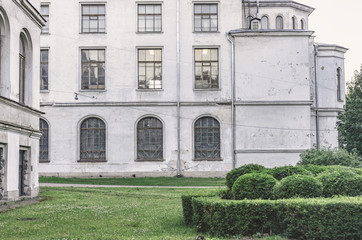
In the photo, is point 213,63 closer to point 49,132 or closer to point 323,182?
point 49,132

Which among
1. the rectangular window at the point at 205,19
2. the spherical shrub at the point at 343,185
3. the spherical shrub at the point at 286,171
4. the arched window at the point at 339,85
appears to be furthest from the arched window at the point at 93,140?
the spherical shrub at the point at 343,185

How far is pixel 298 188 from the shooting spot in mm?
10969

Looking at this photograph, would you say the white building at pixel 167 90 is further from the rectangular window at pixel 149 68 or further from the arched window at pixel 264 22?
the arched window at pixel 264 22

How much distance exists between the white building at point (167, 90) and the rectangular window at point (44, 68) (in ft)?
0.23

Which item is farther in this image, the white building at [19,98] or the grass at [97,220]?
the white building at [19,98]

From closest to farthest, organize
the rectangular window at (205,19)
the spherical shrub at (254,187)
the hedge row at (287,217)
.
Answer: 1. the hedge row at (287,217)
2. the spherical shrub at (254,187)
3. the rectangular window at (205,19)

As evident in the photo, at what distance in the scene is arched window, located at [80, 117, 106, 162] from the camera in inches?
1361

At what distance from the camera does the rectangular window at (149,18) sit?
3550 cm

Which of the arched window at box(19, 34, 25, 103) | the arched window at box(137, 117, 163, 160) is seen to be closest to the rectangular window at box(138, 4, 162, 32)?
the arched window at box(137, 117, 163, 160)

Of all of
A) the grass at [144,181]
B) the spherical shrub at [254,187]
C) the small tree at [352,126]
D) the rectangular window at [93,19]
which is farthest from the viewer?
the rectangular window at [93,19]

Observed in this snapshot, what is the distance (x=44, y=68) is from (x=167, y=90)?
8736mm

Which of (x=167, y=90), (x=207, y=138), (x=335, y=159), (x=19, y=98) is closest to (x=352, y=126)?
(x=207, y=138)

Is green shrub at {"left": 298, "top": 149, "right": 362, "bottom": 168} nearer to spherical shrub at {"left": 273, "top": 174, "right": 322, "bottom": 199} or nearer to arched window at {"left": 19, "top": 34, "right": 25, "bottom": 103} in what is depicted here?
spherical shrub at {"left": 273, "top": 174, "right": 322, "bottom": 199}

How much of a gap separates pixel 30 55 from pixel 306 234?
47.4 feet
